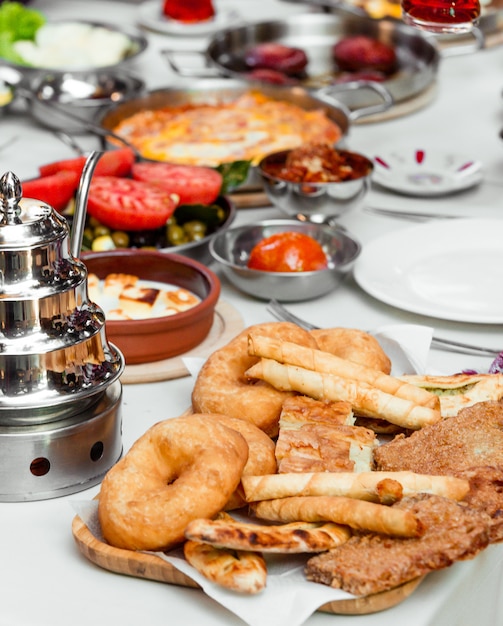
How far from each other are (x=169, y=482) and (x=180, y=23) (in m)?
2.77

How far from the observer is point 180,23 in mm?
3691

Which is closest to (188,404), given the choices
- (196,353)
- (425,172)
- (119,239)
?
(196,353)

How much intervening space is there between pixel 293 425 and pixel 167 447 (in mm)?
189

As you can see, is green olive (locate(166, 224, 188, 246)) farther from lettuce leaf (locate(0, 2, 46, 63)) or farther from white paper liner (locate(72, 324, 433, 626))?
lettuce leaf (locate(0, 2, 46, 63))

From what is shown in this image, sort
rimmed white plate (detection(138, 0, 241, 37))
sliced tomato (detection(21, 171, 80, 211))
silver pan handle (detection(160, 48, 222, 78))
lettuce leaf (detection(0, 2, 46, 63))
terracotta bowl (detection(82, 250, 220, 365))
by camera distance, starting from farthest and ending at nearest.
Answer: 1. rimmed white plate (detection(138, 0, 241, 37))
2. lettuce leaf (detection(0, 2, 46, 63))
3. silver pan handle (detection(160, 48, 222, 78))
4. sliced tomato (detection(21, 171, 80, 211))
5. terracotta bowl (detection(82, 250, 220, 365))

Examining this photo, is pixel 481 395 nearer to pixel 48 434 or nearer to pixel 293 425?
pixel 293 425

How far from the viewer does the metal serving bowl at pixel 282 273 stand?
1.83 m

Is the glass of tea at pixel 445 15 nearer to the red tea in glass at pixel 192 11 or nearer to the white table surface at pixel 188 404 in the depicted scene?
the white table surface at pixel 188 404

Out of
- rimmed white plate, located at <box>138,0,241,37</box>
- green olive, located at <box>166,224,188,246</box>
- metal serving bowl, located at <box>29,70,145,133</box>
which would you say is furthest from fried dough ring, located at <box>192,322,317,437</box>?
rimmed white plate, located at <box>138,0,241,37</box>

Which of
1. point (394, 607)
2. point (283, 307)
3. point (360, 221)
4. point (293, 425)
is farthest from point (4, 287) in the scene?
point (360, 221)

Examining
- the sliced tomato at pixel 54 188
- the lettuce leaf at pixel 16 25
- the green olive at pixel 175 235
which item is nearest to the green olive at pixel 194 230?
the green olive at pixel 175 235

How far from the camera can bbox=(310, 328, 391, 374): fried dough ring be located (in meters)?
1.47

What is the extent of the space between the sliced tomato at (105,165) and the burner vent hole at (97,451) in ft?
2.72

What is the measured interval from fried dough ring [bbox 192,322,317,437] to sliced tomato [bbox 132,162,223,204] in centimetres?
59
